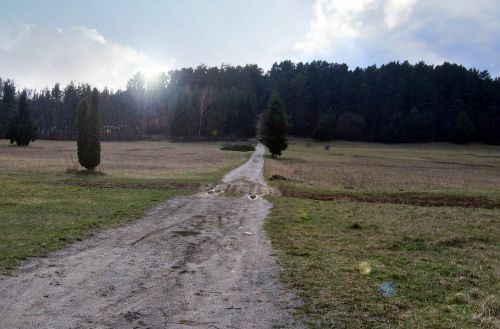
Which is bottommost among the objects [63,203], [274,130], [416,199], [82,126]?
[416,199]

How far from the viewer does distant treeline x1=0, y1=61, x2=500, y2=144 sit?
112m

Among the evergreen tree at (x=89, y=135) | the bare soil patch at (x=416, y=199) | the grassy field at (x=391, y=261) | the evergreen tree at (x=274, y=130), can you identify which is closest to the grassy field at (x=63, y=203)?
the evergreen tree at (x=89, y=135)

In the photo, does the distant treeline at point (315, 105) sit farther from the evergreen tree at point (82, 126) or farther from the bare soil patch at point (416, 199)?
the bare soil patch at point (416, 199)

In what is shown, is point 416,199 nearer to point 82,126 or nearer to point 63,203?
point 63,203

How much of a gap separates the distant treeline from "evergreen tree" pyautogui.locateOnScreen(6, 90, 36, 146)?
2714 cm

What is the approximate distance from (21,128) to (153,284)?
84.2m

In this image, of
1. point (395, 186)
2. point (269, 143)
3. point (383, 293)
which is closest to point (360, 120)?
point (269, 143)

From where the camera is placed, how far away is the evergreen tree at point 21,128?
80875mm

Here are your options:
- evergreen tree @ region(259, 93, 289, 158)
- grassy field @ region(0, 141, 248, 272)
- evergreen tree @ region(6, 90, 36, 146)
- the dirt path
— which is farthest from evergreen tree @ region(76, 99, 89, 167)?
evergreen tree @ region(6, 90, 36, 146)

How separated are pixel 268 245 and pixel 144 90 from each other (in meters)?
129

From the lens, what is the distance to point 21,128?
80812 mm

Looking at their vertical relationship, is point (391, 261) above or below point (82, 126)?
below

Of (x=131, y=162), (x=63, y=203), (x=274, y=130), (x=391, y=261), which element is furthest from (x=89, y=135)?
(x=274, y=130)

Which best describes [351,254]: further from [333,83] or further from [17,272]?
[333,83]
